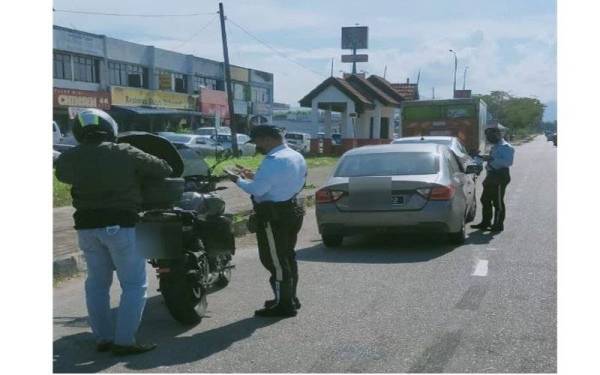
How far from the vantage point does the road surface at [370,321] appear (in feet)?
15.3

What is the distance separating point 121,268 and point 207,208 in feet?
4.07

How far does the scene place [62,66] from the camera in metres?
43.8

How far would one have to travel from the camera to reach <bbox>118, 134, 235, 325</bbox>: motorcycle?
5219 millimetres

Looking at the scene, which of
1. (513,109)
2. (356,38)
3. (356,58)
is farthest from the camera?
(513,109)

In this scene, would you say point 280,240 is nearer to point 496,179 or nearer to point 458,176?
point 458,176

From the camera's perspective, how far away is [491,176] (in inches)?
419

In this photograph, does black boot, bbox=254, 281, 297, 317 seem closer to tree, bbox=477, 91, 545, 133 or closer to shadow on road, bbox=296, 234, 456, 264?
shadow on road, bbox=296, 234, 456, 264

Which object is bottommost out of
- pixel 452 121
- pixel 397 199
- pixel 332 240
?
pixel 332 240

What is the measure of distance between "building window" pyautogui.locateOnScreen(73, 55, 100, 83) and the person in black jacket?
4242 centimetres

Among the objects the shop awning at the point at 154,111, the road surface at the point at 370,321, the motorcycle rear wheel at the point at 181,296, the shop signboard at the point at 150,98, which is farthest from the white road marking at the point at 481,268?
the shop signboard at the point at 150,98

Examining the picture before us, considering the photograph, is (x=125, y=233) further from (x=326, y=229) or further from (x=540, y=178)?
(x=540, y=178)

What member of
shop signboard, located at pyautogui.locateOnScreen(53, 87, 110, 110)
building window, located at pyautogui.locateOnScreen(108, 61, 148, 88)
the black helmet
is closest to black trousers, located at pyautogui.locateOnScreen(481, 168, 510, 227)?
the black helmet

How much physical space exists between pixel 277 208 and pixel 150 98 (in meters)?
46.7

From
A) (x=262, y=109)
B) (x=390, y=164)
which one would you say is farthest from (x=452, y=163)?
(x=262, y=109)
